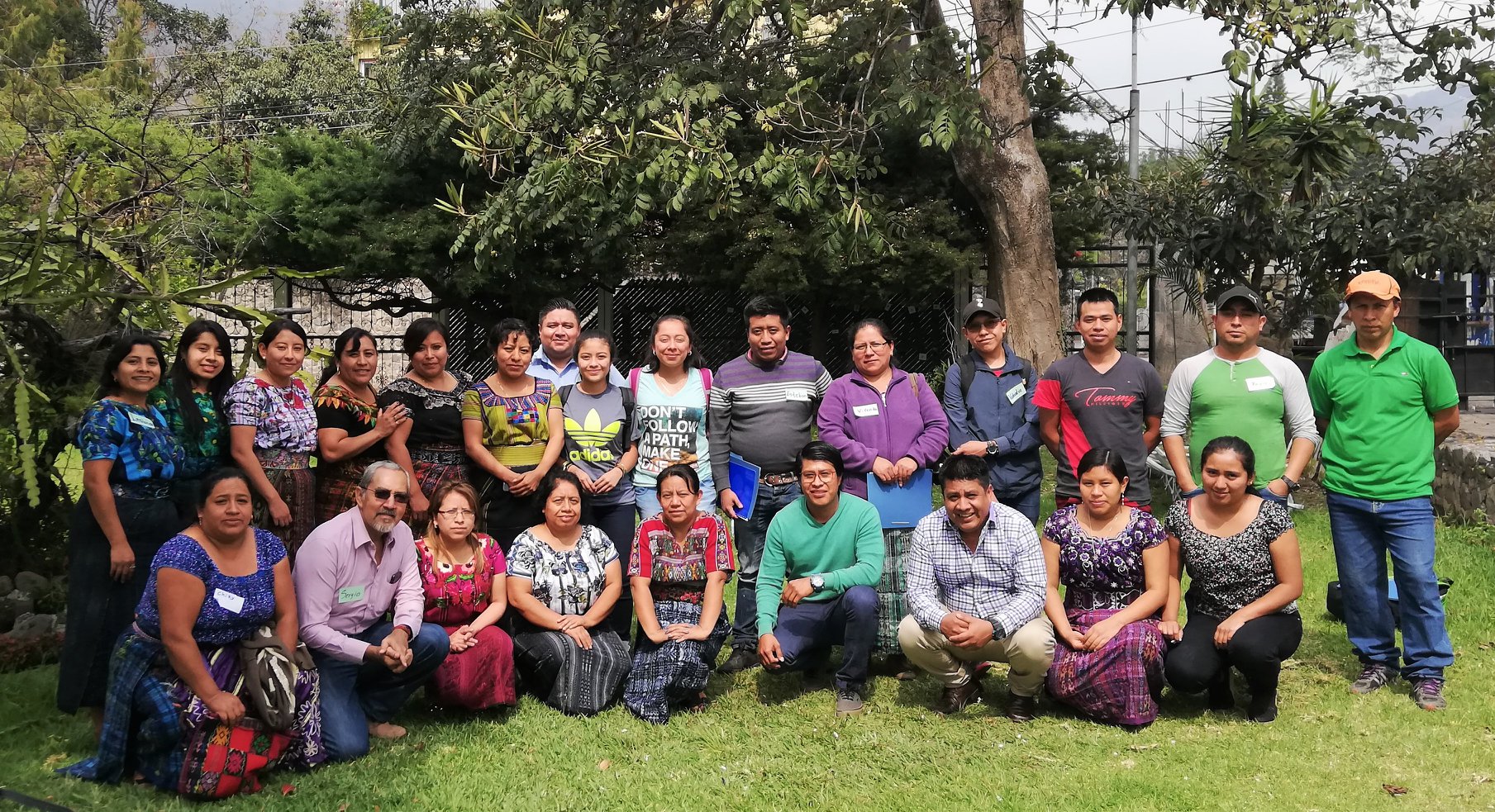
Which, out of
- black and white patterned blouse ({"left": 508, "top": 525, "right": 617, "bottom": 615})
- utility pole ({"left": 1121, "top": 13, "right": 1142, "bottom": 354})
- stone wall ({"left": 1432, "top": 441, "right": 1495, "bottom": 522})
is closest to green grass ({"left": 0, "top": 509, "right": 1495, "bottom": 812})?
black and white patterned blouse ({"left": 508, "top": 525, "right": 617, "bottom": 615})

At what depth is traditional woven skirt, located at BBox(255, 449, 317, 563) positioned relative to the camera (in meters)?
4.69

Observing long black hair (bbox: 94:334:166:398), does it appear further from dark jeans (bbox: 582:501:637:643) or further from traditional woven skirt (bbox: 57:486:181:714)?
dark jeans (bbox: 582:501:637:643)

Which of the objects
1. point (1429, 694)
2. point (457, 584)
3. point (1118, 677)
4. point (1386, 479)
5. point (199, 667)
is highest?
point (1386, 479)

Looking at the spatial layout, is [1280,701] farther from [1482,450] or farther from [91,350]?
[1482,450]

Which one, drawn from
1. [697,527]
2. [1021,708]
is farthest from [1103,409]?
[697,527]

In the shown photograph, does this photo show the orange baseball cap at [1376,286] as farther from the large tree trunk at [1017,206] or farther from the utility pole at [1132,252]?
the utility pole at [1132,252]

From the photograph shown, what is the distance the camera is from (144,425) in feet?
14.0

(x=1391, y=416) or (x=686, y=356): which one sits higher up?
(x=686, y=356)

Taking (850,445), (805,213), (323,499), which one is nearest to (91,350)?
(323,499)

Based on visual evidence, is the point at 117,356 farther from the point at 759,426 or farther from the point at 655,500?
the point at 759,426

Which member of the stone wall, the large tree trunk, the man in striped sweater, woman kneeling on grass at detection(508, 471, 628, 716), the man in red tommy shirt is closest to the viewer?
woman kneeling on grass at detection(508, 471, 628, 716)

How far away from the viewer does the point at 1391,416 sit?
184 inches

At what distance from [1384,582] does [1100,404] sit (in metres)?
1.31

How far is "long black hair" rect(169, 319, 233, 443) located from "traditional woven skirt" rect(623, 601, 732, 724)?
1875mm
